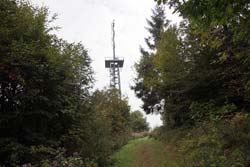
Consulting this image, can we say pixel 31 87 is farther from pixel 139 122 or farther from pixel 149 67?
pixel 139 122

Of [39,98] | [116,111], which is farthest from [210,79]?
[116,111]

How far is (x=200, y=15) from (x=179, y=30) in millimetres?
18121

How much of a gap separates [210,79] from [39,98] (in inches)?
346

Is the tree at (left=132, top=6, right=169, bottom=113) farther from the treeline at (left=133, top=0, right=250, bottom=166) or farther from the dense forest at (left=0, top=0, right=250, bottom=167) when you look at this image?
the dense forest at (left=0, top=0, right=250, bottom=167)

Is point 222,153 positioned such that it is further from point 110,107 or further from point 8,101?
point 110,107

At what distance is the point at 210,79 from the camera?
19.6m

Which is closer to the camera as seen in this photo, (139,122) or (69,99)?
(69,99)

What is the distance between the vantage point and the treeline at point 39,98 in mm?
13625

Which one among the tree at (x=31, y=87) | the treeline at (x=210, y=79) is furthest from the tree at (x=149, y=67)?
the tree at (x=31, y=87)

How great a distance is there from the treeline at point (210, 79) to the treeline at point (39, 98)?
13.4 ft

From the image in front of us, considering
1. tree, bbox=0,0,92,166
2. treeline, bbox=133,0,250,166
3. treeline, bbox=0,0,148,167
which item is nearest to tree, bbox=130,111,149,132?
treeline, bbox=133,0,250,166

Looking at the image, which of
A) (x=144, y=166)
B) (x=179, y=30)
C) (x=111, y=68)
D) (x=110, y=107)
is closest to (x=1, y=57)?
(x=144, y=166)

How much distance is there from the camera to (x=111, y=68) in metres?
56.2

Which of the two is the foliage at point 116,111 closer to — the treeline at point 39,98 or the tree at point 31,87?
the treeline at point 39,98
